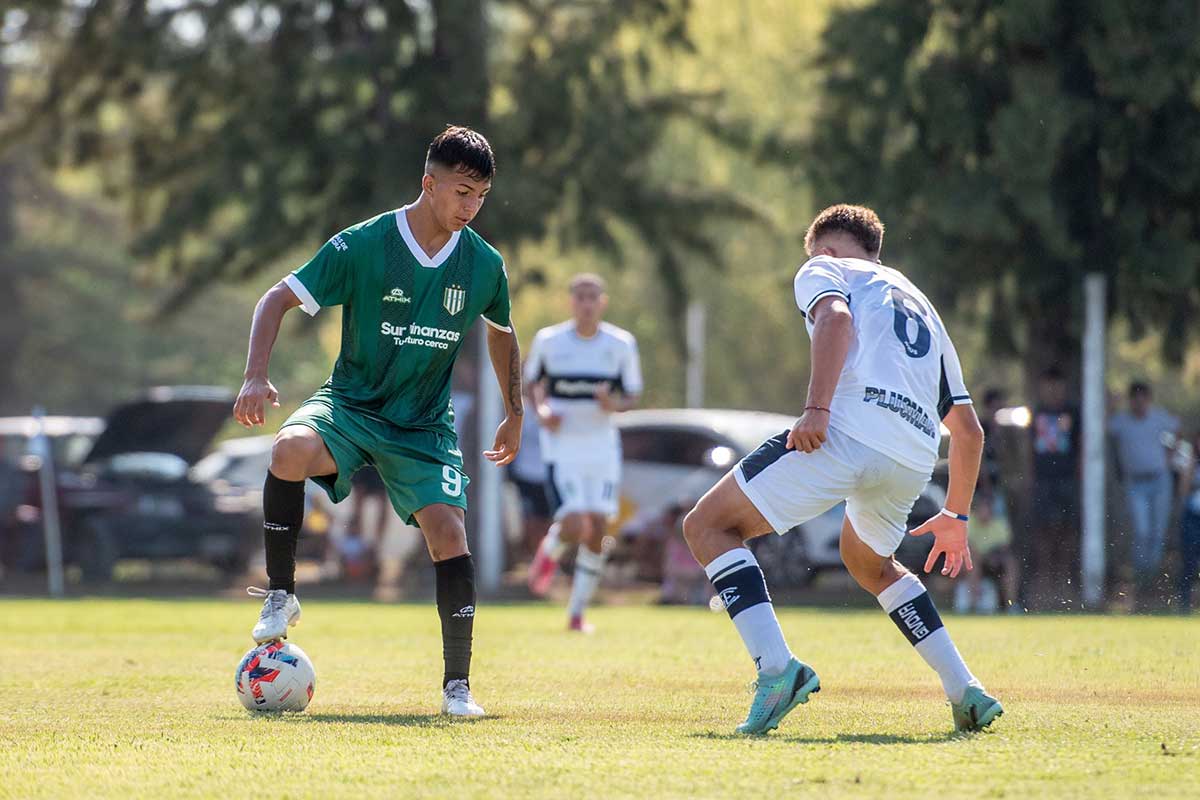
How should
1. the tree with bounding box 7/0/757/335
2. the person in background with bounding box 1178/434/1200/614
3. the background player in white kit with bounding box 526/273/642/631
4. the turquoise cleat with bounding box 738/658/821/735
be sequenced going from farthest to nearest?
1. the tree with bounding box 7/0/757/335
2. the person in background with bounding box 1178/434/1200/614
3. the background player in white kit with bounding box 526/273/642/631
4. the turquoise cleat with bounding box 738/658/821/735

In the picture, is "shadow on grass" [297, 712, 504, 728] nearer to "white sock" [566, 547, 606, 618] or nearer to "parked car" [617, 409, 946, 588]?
"white sock" [566, 547, 606, 618]

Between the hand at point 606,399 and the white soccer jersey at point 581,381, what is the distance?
0.08 m

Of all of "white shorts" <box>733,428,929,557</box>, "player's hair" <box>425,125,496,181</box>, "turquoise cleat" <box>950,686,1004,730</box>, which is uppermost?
"player's hair" <box>425,125,496,181</box>

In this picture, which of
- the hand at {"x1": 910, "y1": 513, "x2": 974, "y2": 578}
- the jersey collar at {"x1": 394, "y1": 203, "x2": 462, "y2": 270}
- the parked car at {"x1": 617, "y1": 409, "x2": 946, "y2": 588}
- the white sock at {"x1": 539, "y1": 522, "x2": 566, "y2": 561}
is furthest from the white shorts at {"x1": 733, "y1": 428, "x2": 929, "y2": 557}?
the parked car at {"x1": 617, "y1": 409, "x2": 946, "y2": 588}

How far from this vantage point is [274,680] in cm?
735

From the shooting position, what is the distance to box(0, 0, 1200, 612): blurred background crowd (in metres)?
18.0

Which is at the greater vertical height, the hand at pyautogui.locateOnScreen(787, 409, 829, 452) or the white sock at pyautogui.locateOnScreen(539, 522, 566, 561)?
the hand at pyautogui.locateOnScreen(787, 409, 829, 452)

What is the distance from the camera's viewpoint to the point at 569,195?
2145cm

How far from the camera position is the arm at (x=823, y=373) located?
6.57m

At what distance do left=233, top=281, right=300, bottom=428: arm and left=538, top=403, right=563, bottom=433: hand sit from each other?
6.41 m

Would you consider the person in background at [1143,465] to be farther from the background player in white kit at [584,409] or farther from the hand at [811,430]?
the hand at [811,430]

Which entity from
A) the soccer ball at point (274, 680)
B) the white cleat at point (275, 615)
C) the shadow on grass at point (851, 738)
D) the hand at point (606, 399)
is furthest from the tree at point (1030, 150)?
the shadow on grass at point (851, 738)

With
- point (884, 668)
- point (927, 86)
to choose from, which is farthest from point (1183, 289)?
point (884, 668)

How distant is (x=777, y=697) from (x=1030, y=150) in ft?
40.3
